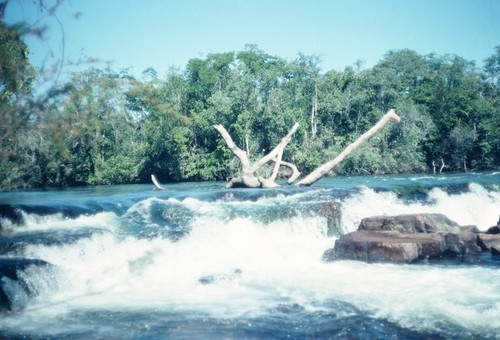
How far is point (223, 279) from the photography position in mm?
7719

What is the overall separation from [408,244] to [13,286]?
7957mm

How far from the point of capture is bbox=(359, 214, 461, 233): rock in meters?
10.8

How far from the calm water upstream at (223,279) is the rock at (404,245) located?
0.34 meters

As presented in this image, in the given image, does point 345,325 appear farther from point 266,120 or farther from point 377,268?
point 266,120

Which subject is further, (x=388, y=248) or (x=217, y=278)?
(x=388, y=248)

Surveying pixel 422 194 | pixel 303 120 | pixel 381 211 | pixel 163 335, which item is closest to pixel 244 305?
pixel 163 335

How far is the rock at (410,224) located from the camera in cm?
1084

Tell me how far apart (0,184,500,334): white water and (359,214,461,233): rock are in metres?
1.46

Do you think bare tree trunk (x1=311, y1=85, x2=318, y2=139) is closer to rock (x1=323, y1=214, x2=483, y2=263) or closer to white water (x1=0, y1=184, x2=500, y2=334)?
white water (x1=0, y1=184, x2=500, y2=334)

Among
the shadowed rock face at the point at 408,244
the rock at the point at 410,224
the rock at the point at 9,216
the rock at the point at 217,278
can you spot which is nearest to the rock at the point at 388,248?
the shadowed rock face at the point at 408,244

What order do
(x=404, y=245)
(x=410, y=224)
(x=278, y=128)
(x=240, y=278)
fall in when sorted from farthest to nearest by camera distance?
1. (x=278, y=128)
2. (x=410, y=224)
3. (x=404, y=245)
4. (x=240, y=278)

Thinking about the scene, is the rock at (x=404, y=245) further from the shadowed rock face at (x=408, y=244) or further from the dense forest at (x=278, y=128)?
the dense forest at (x=278, y=128)

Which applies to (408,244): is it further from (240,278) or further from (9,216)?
(9,216)

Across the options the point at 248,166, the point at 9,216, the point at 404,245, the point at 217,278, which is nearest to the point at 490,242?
the point at 404,245
